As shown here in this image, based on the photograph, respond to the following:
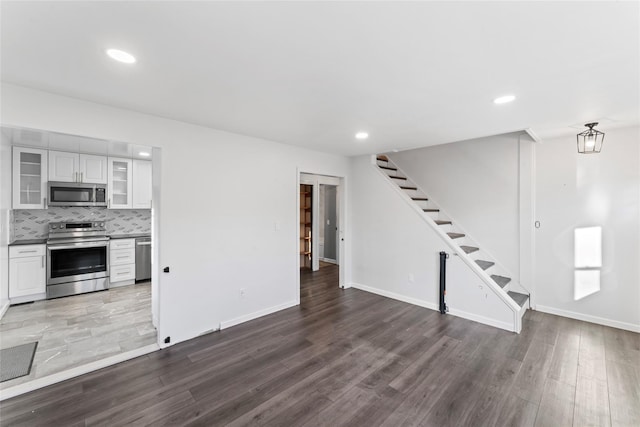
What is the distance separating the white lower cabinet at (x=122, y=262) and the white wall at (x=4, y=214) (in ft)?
4.20

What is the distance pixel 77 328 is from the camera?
3436 mm

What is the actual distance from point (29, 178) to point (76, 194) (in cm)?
62

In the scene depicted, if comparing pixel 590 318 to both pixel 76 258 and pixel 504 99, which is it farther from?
pixel 76 258

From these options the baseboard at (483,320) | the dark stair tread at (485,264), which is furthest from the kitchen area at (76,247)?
the dark stair tread at (485,264)

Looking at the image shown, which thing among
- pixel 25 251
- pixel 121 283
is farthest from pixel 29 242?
pixel 121 283

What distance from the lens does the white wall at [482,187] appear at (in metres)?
4.30

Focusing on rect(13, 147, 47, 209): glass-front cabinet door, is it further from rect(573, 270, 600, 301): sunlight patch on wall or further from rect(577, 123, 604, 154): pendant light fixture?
rect(573, 270, 600, 301): sunlight patch on wall

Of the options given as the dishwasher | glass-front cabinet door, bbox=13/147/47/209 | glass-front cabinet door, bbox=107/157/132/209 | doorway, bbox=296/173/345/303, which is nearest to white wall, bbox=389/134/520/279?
doorway, bbox=296/173/345/303

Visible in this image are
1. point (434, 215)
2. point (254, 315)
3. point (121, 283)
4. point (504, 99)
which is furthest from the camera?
point (121, 283)

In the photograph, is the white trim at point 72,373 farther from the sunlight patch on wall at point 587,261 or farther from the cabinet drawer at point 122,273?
the sunlight patch on wall at point 587,261

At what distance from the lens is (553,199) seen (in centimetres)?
394

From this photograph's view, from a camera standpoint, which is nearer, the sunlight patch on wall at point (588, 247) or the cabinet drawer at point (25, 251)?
the sunlight patch on wall at point (588, 247)

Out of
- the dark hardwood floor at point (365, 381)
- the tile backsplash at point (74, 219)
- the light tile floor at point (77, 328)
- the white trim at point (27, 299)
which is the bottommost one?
the dark hardwood floor at point (365, 381)

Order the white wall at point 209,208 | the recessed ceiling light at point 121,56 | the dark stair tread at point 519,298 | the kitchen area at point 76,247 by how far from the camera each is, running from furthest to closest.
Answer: the dark stair tread at point 519,298, the kitchen area at point 76,247, the white wall at point 209,208, the recessed ceiling light at point 121,56
